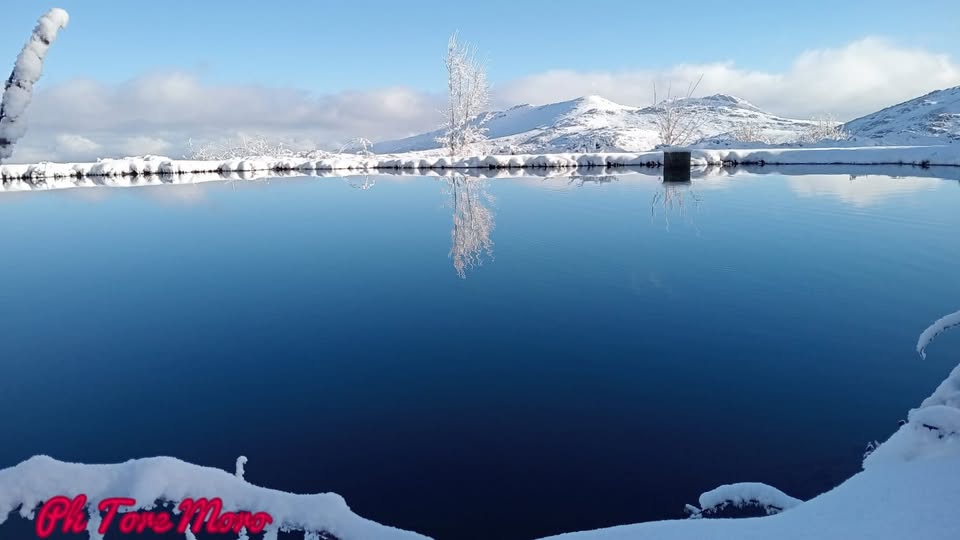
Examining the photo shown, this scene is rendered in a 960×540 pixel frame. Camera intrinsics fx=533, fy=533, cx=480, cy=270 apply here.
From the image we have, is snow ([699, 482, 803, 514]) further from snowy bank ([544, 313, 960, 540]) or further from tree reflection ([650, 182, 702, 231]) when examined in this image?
tree reflection ([650, 182, 702, 231])

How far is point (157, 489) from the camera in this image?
2.92 metres

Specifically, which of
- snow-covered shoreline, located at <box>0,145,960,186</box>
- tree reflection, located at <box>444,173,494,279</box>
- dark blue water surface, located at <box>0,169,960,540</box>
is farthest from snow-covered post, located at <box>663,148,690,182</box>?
dark blue water surface, located at <box>0,169,960,540</box>

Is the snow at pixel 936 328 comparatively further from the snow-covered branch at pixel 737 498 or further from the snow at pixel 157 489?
the snow at pixel 157 489

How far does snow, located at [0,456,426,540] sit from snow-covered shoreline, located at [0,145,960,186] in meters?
39.9

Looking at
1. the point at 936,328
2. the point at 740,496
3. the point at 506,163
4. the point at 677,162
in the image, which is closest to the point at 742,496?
the point at 740,496

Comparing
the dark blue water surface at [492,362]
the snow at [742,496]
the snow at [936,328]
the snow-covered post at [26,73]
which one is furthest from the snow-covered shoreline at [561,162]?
the snow-covered post at [26,73]

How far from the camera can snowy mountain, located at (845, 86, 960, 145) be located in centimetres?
15425

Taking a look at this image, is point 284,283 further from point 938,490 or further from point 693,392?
point 938,490

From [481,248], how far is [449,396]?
22.9ft

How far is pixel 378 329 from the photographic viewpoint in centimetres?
661

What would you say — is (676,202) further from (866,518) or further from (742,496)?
(866,518)

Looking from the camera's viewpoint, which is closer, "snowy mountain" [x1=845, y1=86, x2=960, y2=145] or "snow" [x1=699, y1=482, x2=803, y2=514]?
"snow" [x1=699, y1=482, x2=803, y2=514]

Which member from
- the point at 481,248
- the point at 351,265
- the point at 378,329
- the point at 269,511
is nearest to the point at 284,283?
the point at 351,265

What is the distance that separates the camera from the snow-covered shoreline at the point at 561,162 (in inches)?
1464
